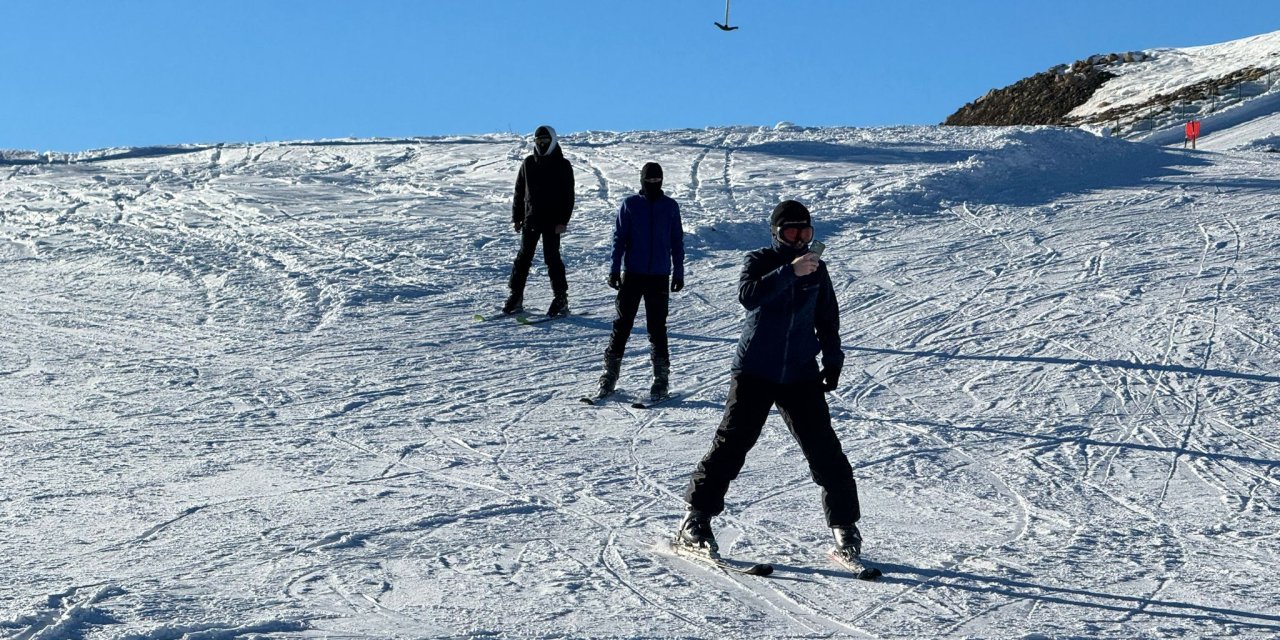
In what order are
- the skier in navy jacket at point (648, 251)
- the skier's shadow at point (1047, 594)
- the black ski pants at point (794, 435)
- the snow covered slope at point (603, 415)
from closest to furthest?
1. the skier's shadow at point (1047, 594)
2. the snow covered slope at point (603, 415)
3. the black ski pants at point (794, 435)
4. the skier in navy jacket at point (648, 251)

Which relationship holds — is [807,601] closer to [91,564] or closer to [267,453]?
[91,564]

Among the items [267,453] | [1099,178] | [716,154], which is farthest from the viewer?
[716,154]

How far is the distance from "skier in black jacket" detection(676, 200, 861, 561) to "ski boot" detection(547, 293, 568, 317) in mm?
6883

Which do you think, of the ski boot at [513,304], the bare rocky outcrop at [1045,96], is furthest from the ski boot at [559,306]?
the bare rocky outcrop at [1045,96]

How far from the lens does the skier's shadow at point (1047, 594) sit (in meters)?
5.30

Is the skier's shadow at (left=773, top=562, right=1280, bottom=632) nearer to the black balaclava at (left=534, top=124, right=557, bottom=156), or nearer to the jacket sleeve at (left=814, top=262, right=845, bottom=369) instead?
the jacket sleeve at (left=814, top=262, right=845, bottom=369)

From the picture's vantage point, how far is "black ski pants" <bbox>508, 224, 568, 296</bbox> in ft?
39.9

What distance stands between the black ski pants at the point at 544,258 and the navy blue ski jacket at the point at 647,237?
2.64 m

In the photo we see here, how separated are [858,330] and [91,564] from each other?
25.1ft

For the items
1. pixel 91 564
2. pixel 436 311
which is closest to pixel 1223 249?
pixel 436 311

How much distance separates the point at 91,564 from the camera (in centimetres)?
589

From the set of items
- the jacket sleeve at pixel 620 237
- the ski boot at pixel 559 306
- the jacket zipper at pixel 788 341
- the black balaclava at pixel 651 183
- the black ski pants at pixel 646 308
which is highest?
the black balaclava at pixel 651 183

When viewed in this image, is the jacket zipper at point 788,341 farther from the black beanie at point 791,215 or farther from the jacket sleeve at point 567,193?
the jacket sleeve at point 567,193

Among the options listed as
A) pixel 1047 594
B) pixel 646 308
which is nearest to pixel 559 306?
pixel 646 308
